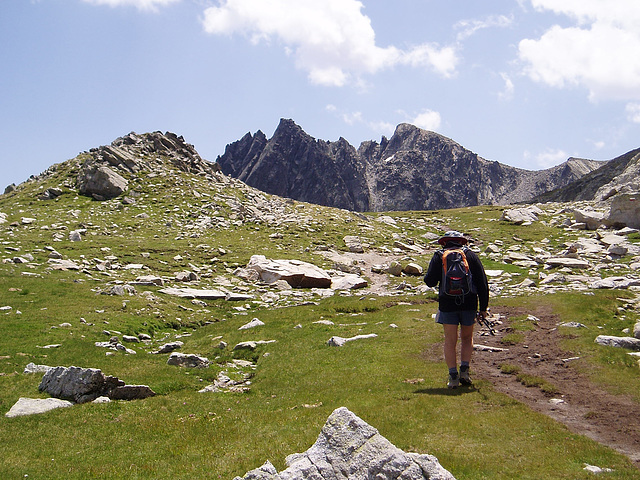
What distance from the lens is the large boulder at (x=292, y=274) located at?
4506cm

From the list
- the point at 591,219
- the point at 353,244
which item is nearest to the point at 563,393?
the point at 353,244

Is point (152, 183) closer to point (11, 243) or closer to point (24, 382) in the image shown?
point (11, 243)

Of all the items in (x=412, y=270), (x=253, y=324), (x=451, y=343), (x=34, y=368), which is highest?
(x=451, y=343)

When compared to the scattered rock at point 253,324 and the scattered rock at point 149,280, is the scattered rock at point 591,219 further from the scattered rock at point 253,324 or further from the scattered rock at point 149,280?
the scattered rock at point 149,280

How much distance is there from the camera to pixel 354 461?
24.3 ft

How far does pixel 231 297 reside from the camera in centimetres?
3825

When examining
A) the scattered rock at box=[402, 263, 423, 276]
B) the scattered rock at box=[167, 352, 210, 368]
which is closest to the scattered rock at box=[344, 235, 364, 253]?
the scattered rock at box=[402, 263, 423, 276]

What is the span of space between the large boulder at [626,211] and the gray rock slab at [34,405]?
7111 cm

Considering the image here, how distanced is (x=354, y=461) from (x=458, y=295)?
24.5ft

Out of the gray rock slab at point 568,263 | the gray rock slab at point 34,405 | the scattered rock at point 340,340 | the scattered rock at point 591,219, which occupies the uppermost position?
the scattered rock at point 591,219

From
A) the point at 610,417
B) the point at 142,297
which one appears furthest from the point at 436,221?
the point at 610,417

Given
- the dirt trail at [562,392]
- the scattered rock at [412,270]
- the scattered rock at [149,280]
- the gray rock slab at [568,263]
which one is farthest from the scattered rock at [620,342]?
the scattered rock at [149,280]

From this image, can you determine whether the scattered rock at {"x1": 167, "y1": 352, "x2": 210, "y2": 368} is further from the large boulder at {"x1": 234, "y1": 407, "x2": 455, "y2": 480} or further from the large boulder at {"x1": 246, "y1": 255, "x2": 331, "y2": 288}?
the large boulder at {"x1": 246, "y1": 255, "x2": 331, "y2": 288}

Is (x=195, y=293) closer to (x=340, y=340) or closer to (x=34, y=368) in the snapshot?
(x=340, y=340)
